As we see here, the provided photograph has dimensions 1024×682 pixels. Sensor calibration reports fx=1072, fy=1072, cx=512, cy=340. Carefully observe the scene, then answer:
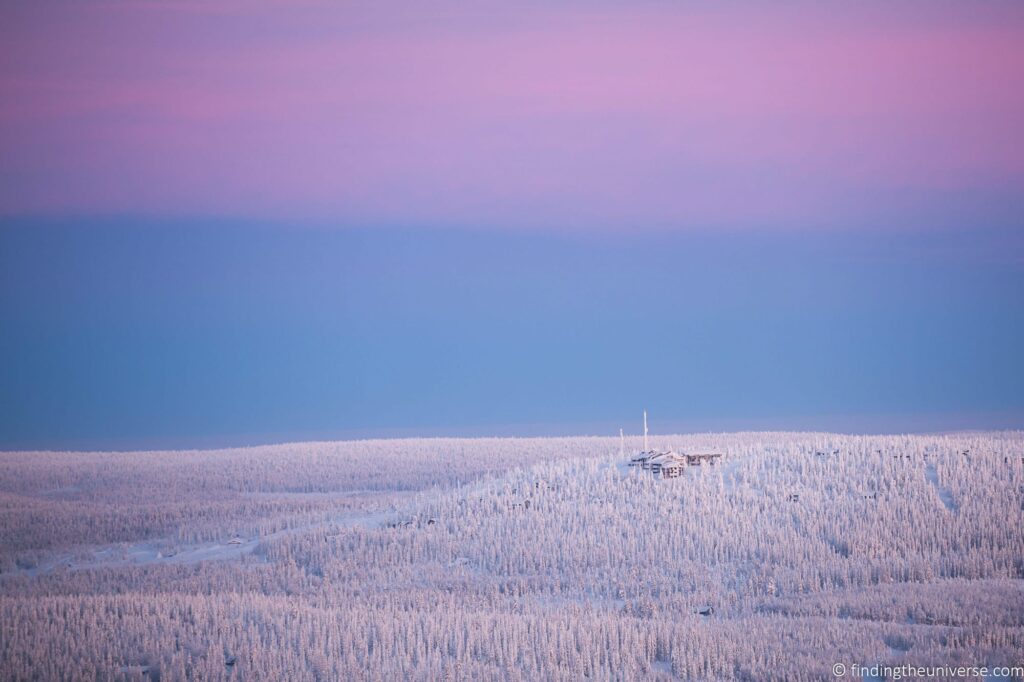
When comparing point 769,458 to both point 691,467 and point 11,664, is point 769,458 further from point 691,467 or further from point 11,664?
point 11,664

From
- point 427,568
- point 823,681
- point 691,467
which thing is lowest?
point 823,681

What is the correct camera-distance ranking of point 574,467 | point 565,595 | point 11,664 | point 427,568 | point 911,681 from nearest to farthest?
point 911,681
point 11,664
point 565,595
point 427,568
point 574,467

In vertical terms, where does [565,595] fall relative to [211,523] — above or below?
below

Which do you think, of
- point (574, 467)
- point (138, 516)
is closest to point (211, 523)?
point (138, 516)

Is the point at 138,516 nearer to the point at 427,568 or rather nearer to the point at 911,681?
the point at 427,568

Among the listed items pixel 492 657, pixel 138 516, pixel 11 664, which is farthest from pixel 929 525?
pixel 138 516

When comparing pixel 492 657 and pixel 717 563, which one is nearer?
pixel 492 657

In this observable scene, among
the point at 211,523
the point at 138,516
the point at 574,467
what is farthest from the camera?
the point at 138,516
